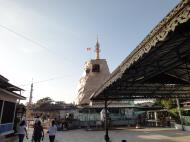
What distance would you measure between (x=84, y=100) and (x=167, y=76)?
117 ft

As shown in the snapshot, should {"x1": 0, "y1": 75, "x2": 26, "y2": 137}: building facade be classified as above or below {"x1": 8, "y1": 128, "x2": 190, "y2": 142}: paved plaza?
above

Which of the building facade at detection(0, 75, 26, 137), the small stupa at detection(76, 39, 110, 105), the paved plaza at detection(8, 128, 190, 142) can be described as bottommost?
the paved plaza at detection(8, 128, 190, 142)

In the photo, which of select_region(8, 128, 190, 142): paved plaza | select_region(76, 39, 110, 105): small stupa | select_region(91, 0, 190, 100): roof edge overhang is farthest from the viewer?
select_region(76, 39, 110, 105): small stupa

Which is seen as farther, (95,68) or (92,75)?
(95,68)

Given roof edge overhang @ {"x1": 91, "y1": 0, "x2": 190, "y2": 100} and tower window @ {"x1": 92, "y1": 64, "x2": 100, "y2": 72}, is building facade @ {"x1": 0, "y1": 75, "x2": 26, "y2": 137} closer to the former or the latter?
roof edge overhang @ {"x1": 91, "y1": 0, "x2": 190, "y2": 100}

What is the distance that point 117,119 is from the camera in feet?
104

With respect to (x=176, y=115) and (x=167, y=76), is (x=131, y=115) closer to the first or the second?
(x=176, y=115)

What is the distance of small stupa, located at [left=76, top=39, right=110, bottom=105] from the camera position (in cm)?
4853

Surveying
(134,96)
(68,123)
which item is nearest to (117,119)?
(68,123)

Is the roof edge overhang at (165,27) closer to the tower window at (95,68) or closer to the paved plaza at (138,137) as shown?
the paved plaza at (138,137)

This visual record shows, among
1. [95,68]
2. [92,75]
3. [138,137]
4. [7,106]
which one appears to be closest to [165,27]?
[7,106]

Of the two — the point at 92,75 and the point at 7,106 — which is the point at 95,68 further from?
the point at 7,106

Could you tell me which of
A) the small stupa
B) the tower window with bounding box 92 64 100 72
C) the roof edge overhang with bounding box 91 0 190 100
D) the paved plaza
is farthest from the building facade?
the tower window with bounding box 92 64 100 72

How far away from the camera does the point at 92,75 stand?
51031 mm
